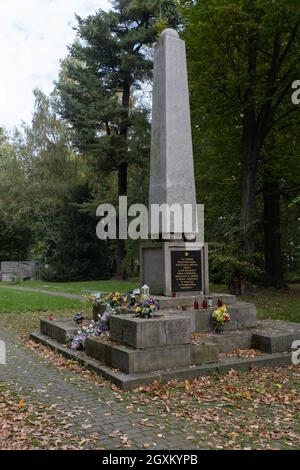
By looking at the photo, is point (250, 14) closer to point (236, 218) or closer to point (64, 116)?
point (236, 218)

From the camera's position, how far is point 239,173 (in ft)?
72.5

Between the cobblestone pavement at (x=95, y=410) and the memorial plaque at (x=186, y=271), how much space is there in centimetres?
285

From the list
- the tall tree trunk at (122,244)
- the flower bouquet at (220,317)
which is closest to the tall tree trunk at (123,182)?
the tall tree trunk at (122,244)

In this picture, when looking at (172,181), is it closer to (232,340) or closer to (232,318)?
(232,318)

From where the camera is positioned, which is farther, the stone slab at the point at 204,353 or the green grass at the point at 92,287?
the green grass at the point at 92,287

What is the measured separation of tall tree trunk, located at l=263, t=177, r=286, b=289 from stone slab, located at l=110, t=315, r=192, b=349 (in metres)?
14.7

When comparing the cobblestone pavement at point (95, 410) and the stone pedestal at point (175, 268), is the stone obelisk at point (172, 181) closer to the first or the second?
the stone pedestal at point (175, 268)

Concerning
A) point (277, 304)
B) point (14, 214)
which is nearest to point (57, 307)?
point (277, 304)

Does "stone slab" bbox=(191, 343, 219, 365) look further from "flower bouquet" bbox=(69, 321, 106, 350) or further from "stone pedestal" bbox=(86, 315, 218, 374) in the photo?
"flower bouquet" bbox=(69, 321, 106, 350)

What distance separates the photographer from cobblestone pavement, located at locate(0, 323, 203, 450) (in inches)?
194

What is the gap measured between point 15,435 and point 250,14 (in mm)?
15785

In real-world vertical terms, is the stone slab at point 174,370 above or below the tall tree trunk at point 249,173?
below

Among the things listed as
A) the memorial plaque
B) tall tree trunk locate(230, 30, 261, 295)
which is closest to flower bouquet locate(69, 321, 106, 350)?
the memorial plaque

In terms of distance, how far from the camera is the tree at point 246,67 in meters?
16.6
